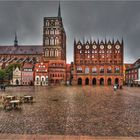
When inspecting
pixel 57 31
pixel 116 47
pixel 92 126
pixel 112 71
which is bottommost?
pixel 92 126

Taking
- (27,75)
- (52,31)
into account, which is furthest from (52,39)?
(27,75)

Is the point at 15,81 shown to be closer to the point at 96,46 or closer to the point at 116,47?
the point at 96,46

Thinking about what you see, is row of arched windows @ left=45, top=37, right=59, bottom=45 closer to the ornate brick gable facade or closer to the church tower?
the church tower

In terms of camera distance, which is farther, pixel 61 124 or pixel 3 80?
pixel 3 80

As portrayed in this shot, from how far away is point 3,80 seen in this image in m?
85.4

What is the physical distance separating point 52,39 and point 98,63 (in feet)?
83.4

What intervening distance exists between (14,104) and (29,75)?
255 ft

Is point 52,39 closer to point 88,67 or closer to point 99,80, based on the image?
point 88,67

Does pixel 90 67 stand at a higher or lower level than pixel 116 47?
lower

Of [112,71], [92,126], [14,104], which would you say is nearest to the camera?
[92,126]

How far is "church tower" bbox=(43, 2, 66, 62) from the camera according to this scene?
99.2 meters

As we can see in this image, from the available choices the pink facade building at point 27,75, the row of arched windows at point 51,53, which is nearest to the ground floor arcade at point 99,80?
the row of arched windows at point 51,53

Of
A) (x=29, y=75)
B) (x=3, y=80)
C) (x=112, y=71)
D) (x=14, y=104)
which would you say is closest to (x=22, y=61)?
(x=29, y=75)

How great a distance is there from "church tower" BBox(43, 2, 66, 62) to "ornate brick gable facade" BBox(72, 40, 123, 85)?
1050 cm
